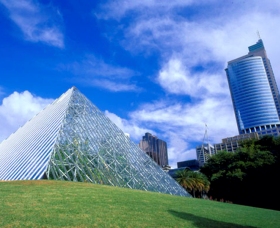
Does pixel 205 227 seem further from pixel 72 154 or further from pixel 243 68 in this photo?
pixel 243 68

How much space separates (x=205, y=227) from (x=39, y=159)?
1384 centimetres

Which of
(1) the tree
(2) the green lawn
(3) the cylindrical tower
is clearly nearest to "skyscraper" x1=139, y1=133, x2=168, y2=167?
(3) the cylindrical tower

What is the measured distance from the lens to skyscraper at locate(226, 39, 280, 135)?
147m

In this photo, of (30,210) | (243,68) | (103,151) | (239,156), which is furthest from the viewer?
(243,68)

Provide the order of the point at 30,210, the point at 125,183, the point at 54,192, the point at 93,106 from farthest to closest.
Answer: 1. the point at 93,106
2. the point at 125,183
3. the point at 54,192
4. the point at 30,210

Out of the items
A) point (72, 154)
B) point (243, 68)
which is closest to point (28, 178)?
point (72, 154)

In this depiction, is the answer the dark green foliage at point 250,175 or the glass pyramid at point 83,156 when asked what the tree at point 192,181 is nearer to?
the dark green foliage at point 250,175

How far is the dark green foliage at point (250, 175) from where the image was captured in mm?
35406

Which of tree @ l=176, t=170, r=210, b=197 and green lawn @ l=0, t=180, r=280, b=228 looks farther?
tree @ l=176, t=170, r=210, b=197

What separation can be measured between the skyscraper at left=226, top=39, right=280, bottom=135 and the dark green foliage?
109 metres

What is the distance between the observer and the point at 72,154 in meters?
20.7

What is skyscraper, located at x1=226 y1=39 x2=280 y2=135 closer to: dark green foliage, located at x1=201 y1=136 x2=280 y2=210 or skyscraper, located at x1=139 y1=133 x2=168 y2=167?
skyscraper, located at x1=139 y1=133 x2=168 y2=167

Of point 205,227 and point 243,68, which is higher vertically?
point 243,68

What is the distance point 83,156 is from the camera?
2177cm
